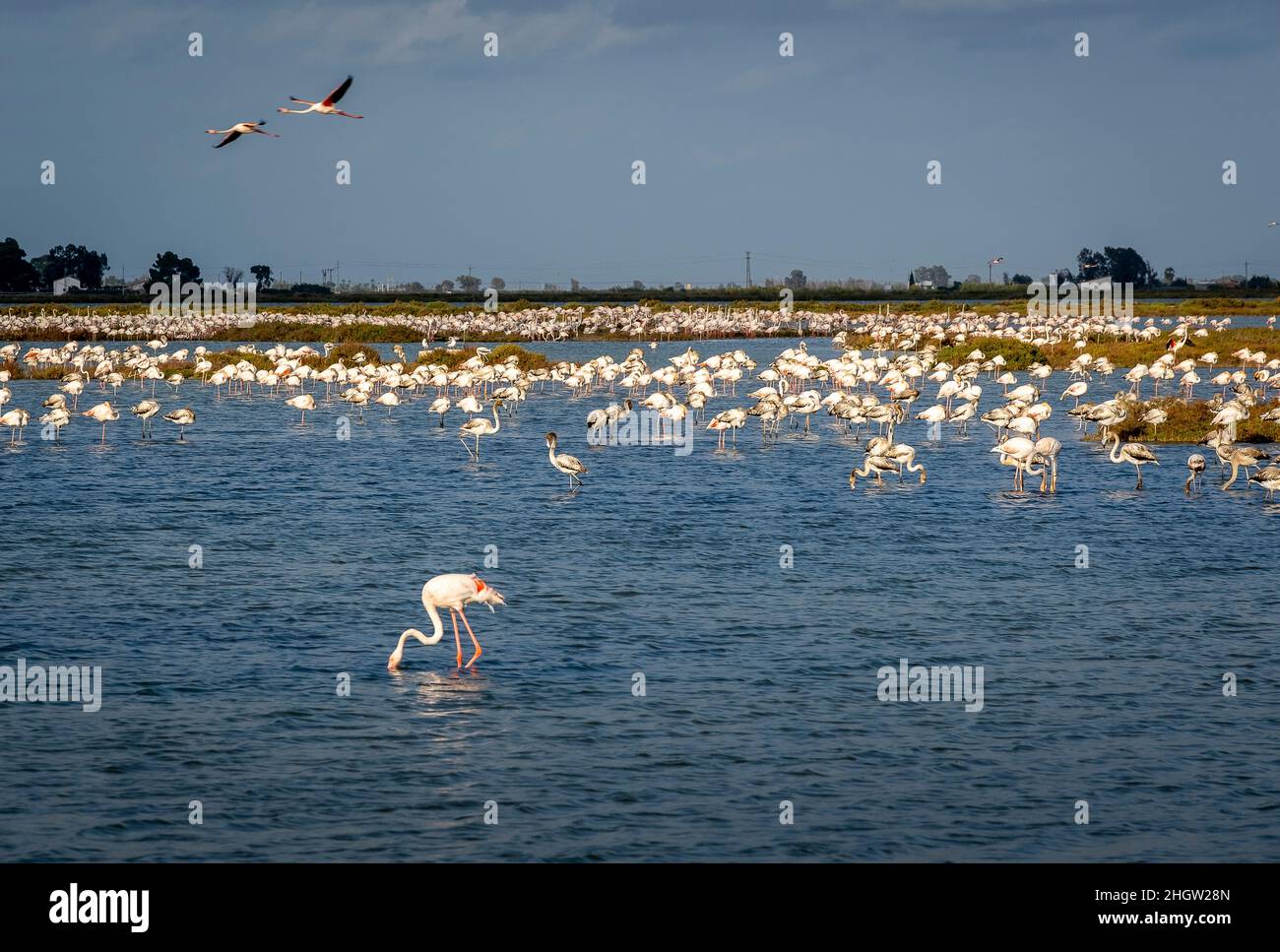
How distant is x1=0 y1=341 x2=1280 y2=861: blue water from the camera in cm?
1241

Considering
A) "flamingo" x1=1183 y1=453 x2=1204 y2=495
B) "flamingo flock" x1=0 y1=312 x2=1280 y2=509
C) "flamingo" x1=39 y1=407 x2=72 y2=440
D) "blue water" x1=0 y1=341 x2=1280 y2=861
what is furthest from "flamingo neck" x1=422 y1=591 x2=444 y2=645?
"flamingo" x1=39 y1=407 x2=72 y2=440

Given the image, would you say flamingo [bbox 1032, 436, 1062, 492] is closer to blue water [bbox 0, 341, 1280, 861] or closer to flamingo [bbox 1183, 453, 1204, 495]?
blue water [bbox 0, 341, 1280, 861]

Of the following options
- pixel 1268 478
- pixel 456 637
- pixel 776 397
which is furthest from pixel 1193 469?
pixel 456 637

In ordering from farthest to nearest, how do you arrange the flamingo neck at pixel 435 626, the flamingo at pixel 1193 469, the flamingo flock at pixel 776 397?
the flamingo flock at pixel 776 397
the flamingo at pixel 1193 469
the flamingo neck at pixel 435 626

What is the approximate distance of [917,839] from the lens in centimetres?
1204

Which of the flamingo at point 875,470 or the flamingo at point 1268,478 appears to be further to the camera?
the flamingo at point 875,470

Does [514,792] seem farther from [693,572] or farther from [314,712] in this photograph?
[693,572]

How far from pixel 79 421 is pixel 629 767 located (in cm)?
3638

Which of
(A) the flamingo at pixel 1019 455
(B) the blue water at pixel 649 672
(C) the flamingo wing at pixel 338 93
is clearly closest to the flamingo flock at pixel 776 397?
(A) the flamingo at pixel 1019 455

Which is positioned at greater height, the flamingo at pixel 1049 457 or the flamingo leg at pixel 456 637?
the flamingo at pixel 1049 457

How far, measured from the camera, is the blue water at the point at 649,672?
12.4m

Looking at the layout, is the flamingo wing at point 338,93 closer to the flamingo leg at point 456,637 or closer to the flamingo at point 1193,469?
the flamingo leg at point 456,637

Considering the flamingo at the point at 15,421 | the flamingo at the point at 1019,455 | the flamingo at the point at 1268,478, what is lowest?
the flamingo at the point at 1268,478
